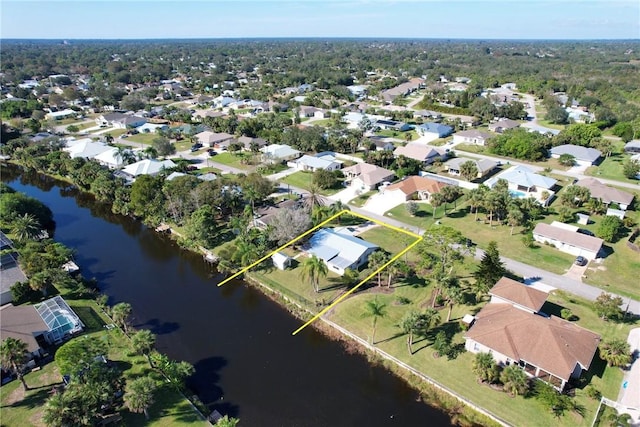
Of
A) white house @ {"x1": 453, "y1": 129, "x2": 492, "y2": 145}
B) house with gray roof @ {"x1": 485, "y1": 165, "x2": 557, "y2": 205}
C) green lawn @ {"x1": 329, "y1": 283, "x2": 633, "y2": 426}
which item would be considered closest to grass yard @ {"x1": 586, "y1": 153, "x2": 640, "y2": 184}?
house with gray roof @ {"x1": 485, "y1": 165, "x2": 557, "y2": 205}

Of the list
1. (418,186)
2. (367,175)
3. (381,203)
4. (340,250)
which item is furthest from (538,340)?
(367,175)

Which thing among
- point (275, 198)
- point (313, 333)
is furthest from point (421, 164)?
point (313, 333)

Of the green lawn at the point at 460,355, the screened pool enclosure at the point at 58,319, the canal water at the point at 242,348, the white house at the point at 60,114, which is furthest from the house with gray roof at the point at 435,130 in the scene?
the white house at the point at 60,114

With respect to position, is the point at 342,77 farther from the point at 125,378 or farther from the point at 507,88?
the point at 125,378

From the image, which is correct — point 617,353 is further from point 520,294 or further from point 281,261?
point 281,261

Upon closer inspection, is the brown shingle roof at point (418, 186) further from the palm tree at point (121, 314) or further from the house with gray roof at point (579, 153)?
the palm tree at point (121, 314)

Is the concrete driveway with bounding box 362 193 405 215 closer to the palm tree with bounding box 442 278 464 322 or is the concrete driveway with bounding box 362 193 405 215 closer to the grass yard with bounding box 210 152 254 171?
the palm tree with bounding box 442 278 464 322
